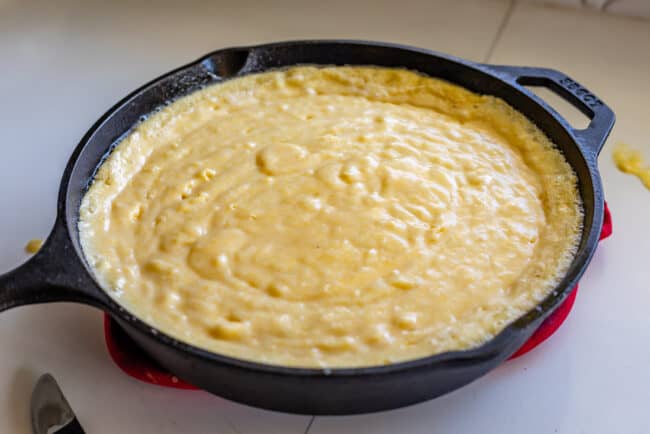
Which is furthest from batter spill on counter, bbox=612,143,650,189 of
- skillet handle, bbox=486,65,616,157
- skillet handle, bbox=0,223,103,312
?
skillet handle, bbox=0,223,103,312

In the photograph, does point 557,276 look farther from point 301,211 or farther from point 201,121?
point 201,121

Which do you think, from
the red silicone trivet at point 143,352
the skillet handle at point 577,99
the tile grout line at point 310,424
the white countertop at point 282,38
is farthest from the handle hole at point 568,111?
the tile grout line at point 310,424

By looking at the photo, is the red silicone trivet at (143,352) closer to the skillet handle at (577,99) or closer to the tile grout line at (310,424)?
the tile grout line at (310,424)

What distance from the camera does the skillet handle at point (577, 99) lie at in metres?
1.50

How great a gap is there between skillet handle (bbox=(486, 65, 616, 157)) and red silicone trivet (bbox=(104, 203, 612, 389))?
0.35 meters

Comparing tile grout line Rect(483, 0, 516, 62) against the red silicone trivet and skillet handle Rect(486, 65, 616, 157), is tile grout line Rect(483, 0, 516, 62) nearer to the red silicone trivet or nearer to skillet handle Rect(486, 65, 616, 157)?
skillet handle Rect(486, 65, 616, 157)

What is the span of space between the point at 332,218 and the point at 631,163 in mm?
872

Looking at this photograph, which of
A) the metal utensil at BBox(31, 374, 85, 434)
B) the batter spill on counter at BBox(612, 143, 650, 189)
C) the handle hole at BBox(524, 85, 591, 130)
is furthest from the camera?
the handle hole at BBox(524, 85, 591, 130)

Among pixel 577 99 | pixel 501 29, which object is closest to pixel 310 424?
pixel 577 99

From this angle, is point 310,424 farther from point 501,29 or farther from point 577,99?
point 501,29

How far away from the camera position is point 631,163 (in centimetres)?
186

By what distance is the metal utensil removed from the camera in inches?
48.6

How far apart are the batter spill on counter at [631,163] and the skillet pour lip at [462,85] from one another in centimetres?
33

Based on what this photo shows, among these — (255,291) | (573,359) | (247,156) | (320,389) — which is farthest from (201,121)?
(573,359)
